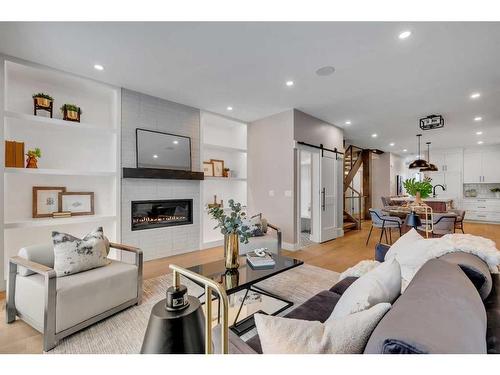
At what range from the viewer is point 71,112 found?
3.37 m

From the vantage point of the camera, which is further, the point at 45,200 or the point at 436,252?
the point at 45,200

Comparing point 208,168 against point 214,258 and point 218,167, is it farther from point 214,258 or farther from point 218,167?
point 214,258

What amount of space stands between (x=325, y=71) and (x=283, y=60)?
661 mm

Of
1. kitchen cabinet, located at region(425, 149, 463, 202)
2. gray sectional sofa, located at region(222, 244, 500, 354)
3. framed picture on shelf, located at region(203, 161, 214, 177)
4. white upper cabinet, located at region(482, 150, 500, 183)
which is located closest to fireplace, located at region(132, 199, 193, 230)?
framed picture on shelf, located at region(203, 161, 214, 177)

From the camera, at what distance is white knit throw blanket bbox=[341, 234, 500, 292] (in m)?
1.50

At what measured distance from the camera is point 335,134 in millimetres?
5840

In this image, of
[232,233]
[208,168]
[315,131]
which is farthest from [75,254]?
[315,131]

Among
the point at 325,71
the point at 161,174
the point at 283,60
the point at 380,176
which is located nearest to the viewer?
the point at 283,60

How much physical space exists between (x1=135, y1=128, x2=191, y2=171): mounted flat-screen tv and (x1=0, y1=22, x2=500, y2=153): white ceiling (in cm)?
67

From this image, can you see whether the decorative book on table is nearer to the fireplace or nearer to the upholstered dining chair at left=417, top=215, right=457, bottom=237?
the fireplace
